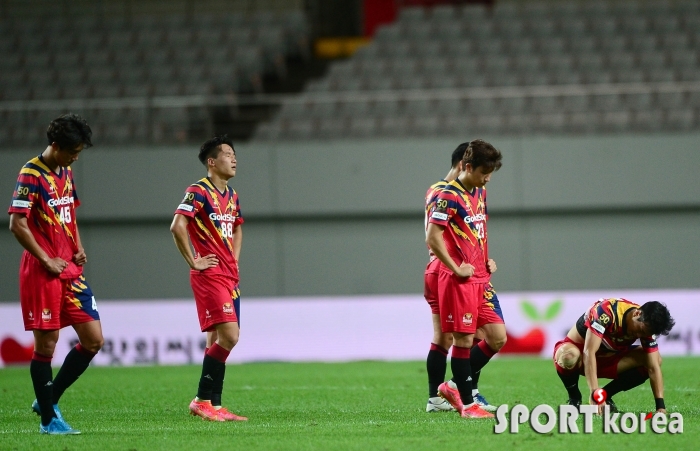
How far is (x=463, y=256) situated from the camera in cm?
723

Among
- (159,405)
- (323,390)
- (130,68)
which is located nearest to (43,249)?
(159,405)

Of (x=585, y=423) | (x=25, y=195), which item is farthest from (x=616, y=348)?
(x=25, y=195)

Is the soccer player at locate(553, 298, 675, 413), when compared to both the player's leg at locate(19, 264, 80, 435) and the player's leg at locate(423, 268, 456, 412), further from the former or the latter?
the player's leg at locate(19, 264, 80, 435)

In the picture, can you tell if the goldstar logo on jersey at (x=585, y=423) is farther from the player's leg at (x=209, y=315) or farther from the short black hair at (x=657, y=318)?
the player's leg at (x=209, y=315)

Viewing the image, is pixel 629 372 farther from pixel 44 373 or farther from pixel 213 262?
pixel 44 373

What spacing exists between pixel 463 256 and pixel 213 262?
181 centimetres

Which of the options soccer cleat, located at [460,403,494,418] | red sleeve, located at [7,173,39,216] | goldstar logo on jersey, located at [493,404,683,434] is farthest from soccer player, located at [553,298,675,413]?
red sleeve, located at [7,173,39,216]

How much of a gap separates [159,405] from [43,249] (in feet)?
7.25

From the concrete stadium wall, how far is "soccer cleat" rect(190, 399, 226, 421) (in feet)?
30.9

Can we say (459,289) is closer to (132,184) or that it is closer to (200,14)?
(132,184)

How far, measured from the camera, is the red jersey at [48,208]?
6.50 m

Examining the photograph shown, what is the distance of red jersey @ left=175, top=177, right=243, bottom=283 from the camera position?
726cm

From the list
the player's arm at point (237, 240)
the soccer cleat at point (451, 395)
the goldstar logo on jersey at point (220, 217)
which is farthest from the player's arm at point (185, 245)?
the soccer cleat at point (451, 395)

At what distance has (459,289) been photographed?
7.07 metres
